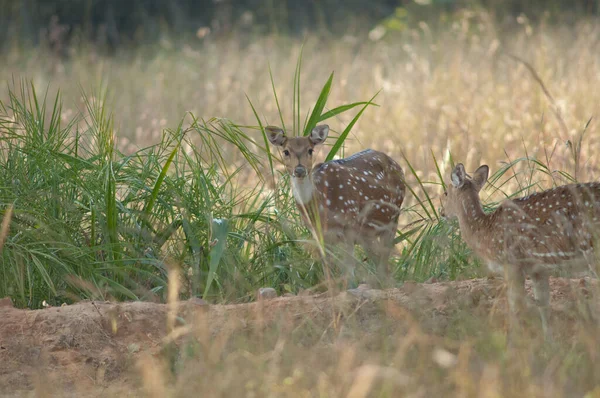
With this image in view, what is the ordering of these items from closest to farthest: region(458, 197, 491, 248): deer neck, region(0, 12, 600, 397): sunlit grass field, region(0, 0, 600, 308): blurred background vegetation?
region(0, 12, 600, 397): sunlit grass field → region(458, 197, 491, 248): deer neck → region(0, 0, 600, 308): blurred background vegetation

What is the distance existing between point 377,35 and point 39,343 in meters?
11.8

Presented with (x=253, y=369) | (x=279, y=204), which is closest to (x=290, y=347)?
(x=253, y=369)

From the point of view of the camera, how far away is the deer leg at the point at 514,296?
3754 millimetres

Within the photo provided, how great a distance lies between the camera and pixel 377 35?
1571cm

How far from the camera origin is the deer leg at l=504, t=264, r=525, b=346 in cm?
375

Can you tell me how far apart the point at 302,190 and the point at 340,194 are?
285mm

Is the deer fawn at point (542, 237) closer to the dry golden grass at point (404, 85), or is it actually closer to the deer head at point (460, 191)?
the deer head at point (460, 191)

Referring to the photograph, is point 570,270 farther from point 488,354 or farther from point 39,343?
point 39,343

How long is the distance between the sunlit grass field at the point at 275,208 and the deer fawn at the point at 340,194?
152 millimetres

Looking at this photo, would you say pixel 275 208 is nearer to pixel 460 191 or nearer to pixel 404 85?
pixel 460 191

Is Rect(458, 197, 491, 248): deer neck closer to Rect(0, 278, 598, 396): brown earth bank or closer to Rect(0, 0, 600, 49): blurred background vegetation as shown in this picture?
Rect(0, 278, 598, 396): brown earth bank

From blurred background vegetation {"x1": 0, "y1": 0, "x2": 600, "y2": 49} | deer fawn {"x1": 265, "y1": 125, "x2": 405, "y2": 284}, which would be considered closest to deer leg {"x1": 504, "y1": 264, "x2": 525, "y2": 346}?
deer fawn {"x1": 265, "y1": 125, "x2": 405, "y2": 284}

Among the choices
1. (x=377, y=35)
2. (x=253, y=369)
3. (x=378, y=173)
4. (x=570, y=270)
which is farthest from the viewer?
(x=377, y=35)

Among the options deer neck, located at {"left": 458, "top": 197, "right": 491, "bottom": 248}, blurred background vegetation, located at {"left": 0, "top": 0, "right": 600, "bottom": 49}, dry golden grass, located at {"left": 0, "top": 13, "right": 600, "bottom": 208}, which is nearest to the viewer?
deer neck, located at {"left": 458, "top": 197, "right": 491, "bottom": 248}
